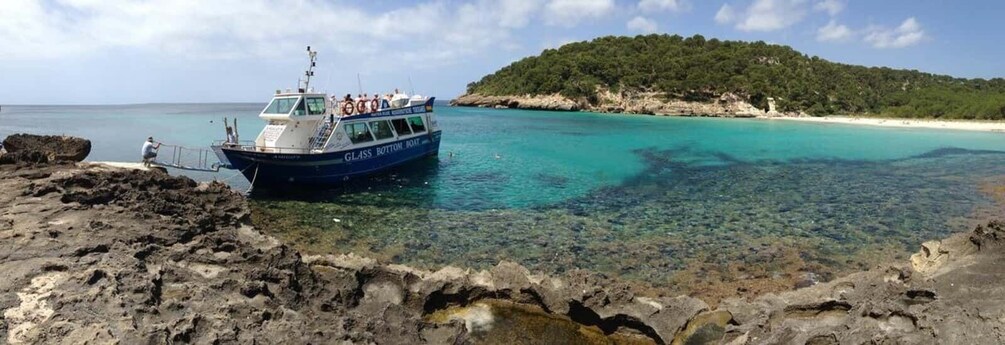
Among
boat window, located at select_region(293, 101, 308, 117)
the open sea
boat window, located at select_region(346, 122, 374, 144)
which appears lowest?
the open sea

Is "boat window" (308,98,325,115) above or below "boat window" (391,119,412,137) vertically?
above

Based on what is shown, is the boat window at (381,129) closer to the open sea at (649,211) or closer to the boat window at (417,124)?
the open sea at (649,211)

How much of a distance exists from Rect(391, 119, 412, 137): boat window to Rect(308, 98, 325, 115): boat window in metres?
4.17

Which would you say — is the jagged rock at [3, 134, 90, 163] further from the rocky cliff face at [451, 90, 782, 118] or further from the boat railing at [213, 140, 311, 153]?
the rocky cliff face at [451, 90, 782, 118]

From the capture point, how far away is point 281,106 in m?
20.5

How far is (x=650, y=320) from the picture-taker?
26.9 ft

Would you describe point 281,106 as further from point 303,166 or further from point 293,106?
point 303,166

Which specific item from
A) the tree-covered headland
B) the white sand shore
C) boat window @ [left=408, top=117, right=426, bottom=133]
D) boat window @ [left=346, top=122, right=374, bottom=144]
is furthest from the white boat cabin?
the tree-covered headland

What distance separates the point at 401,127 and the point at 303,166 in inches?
283

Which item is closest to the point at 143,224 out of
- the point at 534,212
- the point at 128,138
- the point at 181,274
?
the point at 181,274

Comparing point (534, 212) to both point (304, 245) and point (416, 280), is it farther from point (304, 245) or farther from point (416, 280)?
point (416, 280)

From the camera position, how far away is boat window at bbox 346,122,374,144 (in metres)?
21.3

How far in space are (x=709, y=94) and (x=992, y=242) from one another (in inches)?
3230

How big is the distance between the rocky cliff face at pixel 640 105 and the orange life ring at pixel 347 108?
2830 inches
